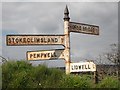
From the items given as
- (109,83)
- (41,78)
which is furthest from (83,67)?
(41,78)

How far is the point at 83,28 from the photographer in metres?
10.7

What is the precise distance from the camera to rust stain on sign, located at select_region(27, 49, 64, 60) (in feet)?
33.9

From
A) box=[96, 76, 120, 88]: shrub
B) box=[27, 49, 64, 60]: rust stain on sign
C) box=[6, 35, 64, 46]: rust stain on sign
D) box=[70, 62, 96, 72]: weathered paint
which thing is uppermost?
Answer: box=[6, 35, 64, 46]: rust stain on sign

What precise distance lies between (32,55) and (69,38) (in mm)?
1242

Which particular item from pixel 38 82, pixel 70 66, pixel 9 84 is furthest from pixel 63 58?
pixel 9 84

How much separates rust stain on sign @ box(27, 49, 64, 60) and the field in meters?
0.34

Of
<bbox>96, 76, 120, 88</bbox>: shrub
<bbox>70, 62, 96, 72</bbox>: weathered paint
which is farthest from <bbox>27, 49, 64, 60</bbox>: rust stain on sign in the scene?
<bbox>96, 76, 120, 88</bbox>: shrub

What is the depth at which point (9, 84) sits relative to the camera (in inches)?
372

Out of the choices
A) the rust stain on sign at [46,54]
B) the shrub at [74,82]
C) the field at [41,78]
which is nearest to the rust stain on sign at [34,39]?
the rust stain on sign at [46,54]

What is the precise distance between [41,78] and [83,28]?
2.03 metres

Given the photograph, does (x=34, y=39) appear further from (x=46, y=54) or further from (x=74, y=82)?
(x=74, y=82)

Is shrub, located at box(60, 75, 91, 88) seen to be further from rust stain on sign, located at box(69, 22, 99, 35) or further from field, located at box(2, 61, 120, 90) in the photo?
rust stain on sign, located at box(69, 22, 99, 35)

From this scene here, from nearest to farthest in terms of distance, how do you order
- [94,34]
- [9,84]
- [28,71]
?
1. [9,84]
2. [28,71]
3. [94,34]

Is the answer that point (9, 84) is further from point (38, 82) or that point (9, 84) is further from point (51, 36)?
point (51, 36)
